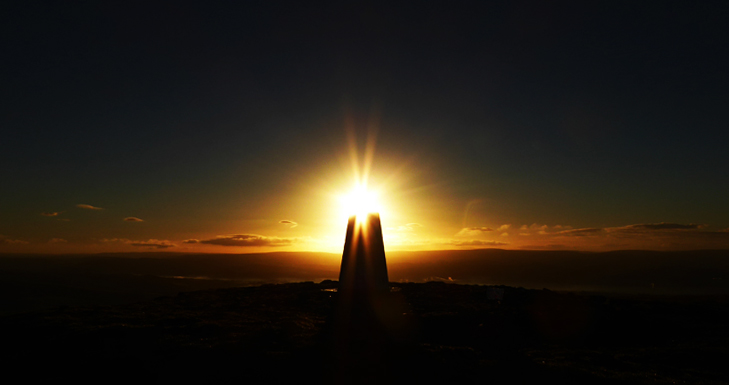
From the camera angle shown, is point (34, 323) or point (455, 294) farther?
point (455, 294)

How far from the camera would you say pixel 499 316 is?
18.3 metres

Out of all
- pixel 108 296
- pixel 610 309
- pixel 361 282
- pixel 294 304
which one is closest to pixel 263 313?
pixel 294 304

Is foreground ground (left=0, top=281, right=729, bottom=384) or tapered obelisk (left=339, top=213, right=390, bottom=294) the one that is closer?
foreground ground (left=0, top=281, right=729, bottom=384)

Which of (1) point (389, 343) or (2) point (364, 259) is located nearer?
(1) point (389, 343)

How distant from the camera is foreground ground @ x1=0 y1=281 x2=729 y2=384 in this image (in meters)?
10.3

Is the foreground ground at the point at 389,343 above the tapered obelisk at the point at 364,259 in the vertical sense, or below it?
below

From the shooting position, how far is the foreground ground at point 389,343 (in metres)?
10.3

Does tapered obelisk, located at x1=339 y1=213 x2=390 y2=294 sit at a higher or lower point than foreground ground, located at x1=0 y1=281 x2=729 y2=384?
higher

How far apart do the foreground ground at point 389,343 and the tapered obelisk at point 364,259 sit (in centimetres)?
165

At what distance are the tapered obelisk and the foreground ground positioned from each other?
65.1 inches

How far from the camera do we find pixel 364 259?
20.1 m

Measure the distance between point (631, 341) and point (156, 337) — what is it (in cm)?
1742

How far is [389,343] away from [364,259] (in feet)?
22.9

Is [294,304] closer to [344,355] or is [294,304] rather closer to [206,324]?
[206,324]
